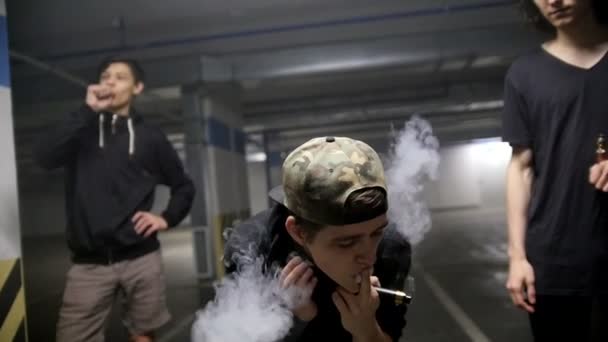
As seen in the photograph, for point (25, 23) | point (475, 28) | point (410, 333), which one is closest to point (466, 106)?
point (475, 28)

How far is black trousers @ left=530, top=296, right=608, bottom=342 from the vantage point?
0.99 m

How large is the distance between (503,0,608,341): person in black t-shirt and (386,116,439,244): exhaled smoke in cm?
20

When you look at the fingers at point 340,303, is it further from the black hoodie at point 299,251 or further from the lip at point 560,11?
the lip at point 560,11

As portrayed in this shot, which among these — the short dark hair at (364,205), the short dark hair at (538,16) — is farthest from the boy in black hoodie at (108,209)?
the short dark hair at (538,16)

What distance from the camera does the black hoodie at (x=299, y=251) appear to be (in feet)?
2.82

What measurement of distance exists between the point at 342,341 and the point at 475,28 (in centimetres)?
367

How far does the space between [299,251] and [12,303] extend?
1.08 meters

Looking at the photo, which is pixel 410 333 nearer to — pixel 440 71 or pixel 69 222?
pixel 69 222

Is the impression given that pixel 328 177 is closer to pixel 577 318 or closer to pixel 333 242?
pixel 333 242

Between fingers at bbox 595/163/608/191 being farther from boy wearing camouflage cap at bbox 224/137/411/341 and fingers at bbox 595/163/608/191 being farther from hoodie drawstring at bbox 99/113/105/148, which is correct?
hoodie drawstring at bbox 99/113/105/148

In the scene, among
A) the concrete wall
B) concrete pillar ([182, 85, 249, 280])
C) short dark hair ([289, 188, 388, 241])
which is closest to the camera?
short dark hair ([289, 188, 388, 241])

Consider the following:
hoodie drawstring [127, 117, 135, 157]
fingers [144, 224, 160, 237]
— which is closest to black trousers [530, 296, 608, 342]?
fingers [144, 224, 160, 237]

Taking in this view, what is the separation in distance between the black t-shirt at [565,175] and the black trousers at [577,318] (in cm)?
2

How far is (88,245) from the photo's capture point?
1.50m
